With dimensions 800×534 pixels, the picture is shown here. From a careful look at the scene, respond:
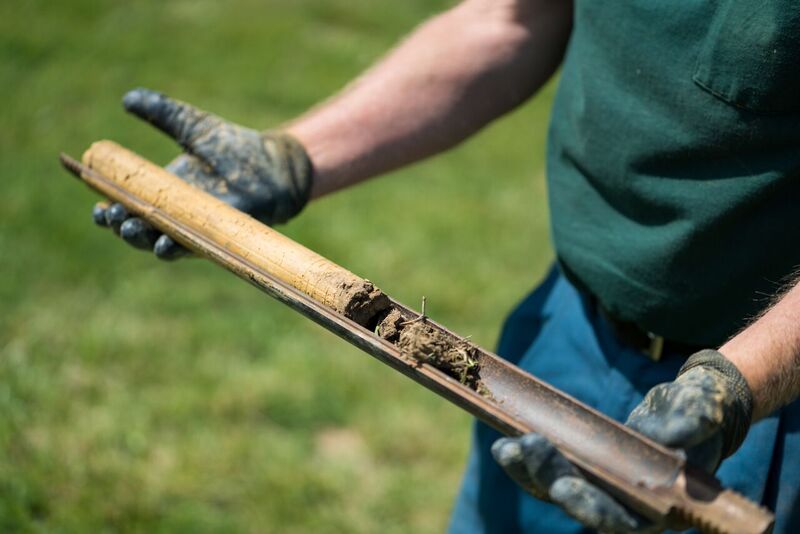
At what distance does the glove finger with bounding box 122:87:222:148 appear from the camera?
260cm

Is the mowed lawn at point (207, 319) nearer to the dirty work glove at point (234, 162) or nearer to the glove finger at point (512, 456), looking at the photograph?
the dirty work glove at point (234, 162)

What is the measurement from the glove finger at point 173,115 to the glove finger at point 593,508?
1542 mm

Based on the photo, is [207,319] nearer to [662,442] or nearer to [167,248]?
[167,248]

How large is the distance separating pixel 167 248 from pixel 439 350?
0.87 m

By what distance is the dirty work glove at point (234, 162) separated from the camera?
251 centimetres

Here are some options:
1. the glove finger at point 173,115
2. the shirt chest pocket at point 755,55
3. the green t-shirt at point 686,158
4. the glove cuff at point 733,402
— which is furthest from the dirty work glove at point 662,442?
the glove finger at point 173,115

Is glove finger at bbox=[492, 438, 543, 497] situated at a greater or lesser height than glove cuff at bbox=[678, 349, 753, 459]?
lesser

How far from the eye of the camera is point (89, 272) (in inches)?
188

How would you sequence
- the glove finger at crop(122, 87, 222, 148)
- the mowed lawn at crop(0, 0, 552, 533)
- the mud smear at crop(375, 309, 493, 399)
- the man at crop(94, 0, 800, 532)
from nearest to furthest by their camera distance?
the man at crop(94, 0, 800, 532)
the mud smear at crop(375, 309, 493, 399)
the glove finger at crop(122, 87, 222, 148)
the mowed lawn at crop(0, 0, 552, 533)

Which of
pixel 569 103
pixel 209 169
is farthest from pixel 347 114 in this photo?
pixel 569 103

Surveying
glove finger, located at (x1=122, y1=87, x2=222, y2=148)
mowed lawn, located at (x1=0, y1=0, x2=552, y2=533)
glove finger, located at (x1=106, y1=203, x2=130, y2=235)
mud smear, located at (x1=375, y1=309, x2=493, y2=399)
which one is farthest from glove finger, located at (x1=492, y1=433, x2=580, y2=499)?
mowed lawn, located at (x1=0, y1=0, x2=552, y2=533)

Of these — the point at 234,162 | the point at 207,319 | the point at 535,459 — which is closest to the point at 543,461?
the point at 535,459

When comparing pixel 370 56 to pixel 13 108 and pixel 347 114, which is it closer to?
pixel 13 108

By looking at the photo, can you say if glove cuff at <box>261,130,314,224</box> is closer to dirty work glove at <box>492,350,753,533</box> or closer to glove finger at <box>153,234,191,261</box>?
glove finger at <box>153,234,191,261</box>
